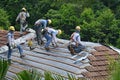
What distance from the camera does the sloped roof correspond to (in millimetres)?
11547

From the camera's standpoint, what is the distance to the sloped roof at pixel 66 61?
11547 mm

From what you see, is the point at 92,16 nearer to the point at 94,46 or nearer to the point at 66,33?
the point at 66,33

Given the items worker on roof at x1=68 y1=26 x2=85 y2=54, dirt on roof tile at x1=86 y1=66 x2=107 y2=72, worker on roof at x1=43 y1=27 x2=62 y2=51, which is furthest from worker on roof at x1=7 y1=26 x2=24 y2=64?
dirt on roof tile at x1=86 y1=66 x2=107 y2=72

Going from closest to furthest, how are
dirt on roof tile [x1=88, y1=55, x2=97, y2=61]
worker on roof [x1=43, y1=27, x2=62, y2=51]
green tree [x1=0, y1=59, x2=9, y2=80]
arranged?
green tree [x1=0, y1=59, x2=9, y2=80] → dirt on roof tile [x1=88, y1=55, x2=97, y2=61] → worker on roof [x1=43, y1=27, x2=62, y2=51]

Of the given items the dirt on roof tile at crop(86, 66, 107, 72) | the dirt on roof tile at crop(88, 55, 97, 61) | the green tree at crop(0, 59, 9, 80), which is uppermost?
the green tree at crop(0, 59, 9, 80)

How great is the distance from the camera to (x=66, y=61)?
495 inches

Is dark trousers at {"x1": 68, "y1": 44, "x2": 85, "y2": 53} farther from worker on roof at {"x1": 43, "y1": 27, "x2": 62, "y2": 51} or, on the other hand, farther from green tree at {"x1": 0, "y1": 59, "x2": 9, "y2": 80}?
green tree at {"x1": 0, "y1": 59, "x2": 9, "y2": 80}

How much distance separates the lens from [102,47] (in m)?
13.3

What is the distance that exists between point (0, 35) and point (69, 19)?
1369cm

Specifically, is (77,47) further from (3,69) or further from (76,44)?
(3,69)

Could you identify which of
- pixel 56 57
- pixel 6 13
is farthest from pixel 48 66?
pixel 6 13

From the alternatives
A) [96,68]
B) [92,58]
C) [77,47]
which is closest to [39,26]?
[77,47]

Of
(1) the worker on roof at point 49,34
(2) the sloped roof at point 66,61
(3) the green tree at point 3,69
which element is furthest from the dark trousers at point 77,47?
(3) the green tree at point 3,69

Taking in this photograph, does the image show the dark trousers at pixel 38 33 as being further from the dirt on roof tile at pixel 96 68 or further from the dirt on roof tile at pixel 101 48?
the dirt on roof tile at pixel 96 68
